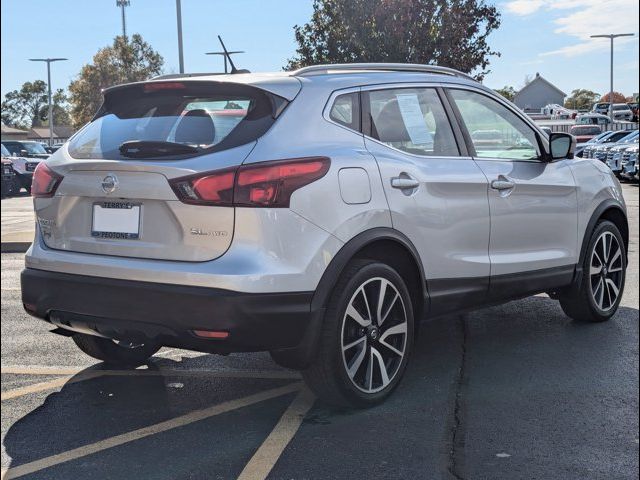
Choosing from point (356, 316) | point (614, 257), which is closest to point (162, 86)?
point (356, 316)

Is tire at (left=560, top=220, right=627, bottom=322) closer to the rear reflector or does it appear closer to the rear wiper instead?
the rear reflector

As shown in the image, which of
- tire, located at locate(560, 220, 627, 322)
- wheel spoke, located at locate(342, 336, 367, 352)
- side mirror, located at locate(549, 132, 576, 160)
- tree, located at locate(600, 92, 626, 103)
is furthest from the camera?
tree, located at locate(600, 92, 626, 103)

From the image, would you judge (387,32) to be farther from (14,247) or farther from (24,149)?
(24,149)

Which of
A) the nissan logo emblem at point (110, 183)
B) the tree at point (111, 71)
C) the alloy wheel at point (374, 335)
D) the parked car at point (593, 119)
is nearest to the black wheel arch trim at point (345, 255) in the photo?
the alloy wheel at point (374, 335)

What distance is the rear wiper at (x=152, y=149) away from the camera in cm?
381

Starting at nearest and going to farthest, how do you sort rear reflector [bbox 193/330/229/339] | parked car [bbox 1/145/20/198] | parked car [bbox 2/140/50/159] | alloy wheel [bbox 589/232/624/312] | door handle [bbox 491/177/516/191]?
rear reflector [bbox 193/330/229/339], door handle [bbox 491/177/516/191], alloy wheel [bbox 589/232/624/312], parked car [bbox 1/145/20/198], parked car [bbox 2/140/50/159]

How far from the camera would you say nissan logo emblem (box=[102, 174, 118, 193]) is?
3851 mm

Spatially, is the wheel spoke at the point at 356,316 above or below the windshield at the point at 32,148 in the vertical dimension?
below

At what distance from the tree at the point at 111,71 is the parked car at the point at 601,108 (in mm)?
36222

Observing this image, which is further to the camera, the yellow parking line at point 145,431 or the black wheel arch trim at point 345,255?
the black wheel arch trim at point 345,255

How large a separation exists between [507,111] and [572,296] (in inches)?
57.5

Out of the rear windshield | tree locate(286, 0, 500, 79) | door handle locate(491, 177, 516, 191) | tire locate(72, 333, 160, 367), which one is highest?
tree locate(286, 0, 500, 79)

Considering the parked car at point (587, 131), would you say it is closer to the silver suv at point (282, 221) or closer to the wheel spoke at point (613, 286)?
the wheel spoke at point (613, 286)

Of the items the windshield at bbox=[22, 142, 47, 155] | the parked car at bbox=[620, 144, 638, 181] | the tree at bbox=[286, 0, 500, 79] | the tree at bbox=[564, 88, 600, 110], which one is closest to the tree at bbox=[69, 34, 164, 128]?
the windshield at bbox=[22, 142, 47, 155]
